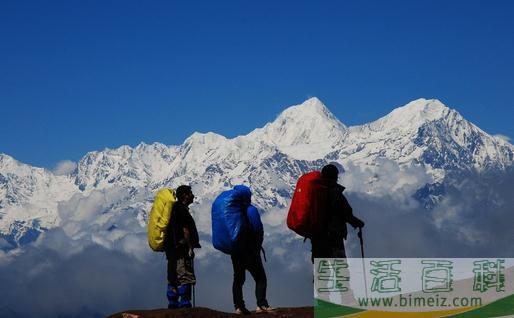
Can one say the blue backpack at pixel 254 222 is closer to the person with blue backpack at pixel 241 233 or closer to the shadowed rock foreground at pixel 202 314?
the person with blue backpack at pixel 241 233

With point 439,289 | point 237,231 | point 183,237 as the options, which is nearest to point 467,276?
point 439,289

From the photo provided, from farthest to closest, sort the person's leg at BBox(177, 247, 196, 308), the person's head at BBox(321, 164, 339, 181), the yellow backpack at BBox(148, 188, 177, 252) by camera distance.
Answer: the person's leg at BBox(177, 247, 196, 308) < the yellow backpack at BBox(148, 188, 177, 252) < the person's head at BBox(321, 164, 339, 181)

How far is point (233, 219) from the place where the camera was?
1625 centimetres

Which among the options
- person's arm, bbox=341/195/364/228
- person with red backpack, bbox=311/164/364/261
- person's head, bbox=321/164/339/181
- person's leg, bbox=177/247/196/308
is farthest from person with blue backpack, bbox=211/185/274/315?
person's arm, bbox=341/195/364/228

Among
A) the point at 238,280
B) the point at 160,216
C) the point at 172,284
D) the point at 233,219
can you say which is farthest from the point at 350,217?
the point at 172,284

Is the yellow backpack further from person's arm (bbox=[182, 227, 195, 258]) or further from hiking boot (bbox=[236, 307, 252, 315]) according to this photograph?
hiking boot (bbox=[236, 307, 252, 315])

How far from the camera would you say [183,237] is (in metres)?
17.6

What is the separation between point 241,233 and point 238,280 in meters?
1.06

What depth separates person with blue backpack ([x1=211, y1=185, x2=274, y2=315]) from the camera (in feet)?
53.3

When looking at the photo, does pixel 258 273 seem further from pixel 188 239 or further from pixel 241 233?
pixel 188 239

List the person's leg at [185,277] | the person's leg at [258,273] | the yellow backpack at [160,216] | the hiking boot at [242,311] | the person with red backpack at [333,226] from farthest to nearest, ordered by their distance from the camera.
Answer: the person's leg at [185,277], the yellow backpack at [160,216], the person's leg at [258,273], the hiking boot at [242,311], the person with red backpack at [333,226]

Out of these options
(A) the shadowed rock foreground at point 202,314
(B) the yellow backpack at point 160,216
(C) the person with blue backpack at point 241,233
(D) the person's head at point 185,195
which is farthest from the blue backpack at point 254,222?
(B) the yellow backpack at point 160,216

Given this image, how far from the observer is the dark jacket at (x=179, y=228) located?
57.1 ft

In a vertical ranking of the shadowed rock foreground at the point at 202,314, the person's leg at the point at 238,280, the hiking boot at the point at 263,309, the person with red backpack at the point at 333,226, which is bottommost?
the shadowed rock foreground at the point at 202,314
